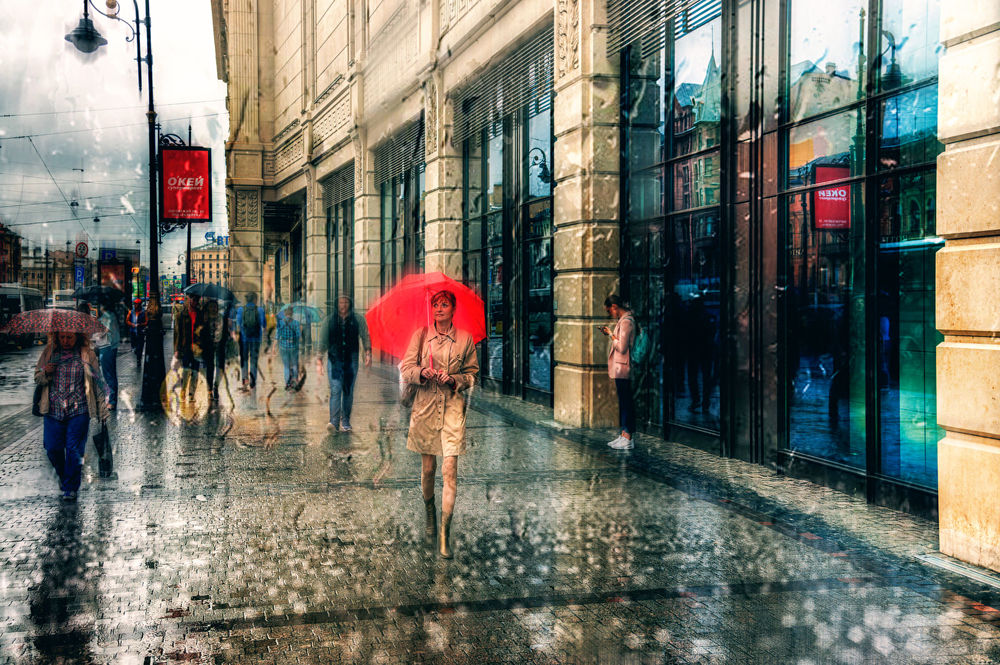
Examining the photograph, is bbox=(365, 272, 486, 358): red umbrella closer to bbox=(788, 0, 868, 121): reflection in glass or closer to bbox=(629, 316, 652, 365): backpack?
bbox=(788, 0, 868, 121): reflection in glass

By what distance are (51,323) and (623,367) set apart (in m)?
→ 5.81

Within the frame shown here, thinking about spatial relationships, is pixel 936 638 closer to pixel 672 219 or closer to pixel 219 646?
pixel 219 646

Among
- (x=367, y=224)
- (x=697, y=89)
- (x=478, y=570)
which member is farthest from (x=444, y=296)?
(x=367, y=224)

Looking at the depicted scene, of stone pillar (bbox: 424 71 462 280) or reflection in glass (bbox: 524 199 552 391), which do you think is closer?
reflection in glass (bbox: 524 199 552 391)

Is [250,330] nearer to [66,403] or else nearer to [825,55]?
[66,403]

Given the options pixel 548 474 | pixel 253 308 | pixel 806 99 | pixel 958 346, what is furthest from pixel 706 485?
pixel 253 308

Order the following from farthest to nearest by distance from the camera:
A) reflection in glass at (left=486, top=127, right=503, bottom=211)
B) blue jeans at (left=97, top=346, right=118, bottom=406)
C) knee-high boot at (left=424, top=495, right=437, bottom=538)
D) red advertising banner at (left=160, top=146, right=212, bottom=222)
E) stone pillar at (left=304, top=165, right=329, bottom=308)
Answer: stone pillar at (left=304, top=165, right=329, bottom=308) → red advertising banner at (left=160, top=146, right=212, bottom=222) → reflection in glass at (left=486, top=127, right=503, bottom=211) → blue jeans at (left=97, top=346, right=118, bottom=406) → knee-high boot at (left=424, top=495, right=437, bottom=538)

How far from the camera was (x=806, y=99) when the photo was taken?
8.79m

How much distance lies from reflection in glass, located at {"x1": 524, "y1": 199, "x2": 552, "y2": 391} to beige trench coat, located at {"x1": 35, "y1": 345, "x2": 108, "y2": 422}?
770 centimetres

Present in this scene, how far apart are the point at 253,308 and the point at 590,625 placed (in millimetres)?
14177

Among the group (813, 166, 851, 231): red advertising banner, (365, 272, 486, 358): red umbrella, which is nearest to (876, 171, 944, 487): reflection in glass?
(813, 166, 851, 231): red advertising banner

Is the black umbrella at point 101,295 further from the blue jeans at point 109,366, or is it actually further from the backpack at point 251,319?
the backpack at point 251,319

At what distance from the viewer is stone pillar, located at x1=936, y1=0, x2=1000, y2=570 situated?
5848 millimetres

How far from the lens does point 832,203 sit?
27.5 ft
